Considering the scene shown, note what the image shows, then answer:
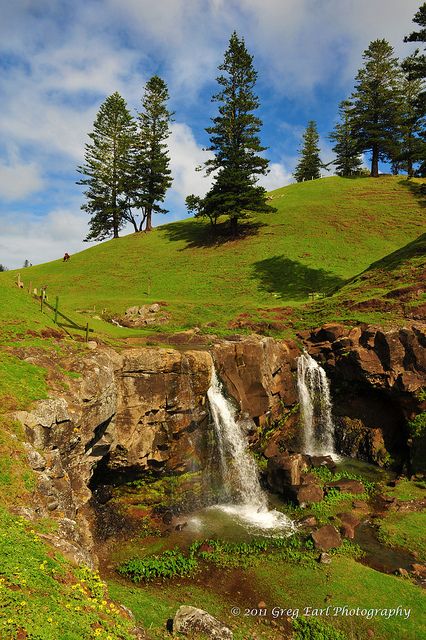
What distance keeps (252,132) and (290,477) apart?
52529 mm

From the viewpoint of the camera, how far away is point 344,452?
25.8 metres

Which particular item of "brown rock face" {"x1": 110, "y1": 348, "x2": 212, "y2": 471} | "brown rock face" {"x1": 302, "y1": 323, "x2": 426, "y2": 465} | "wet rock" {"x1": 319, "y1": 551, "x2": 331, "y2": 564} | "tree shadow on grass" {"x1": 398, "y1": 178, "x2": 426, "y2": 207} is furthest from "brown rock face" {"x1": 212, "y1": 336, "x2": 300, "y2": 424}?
"tree shadow on grass" {"x1": 398, "y1": 178, "x2": 426, "y2": 207}

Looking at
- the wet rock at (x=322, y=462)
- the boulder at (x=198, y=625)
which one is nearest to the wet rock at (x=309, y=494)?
the wet rock at (x=322, y=462)

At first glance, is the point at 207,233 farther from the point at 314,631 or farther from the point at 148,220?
the point at 314,631

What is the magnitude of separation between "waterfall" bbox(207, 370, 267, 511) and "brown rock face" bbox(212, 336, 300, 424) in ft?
3.05

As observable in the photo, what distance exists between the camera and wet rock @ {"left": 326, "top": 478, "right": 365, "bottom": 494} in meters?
20.3

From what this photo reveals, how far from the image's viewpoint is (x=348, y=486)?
808 inches

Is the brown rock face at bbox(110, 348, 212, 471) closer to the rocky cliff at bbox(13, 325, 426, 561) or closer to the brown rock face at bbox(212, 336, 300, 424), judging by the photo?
the rocky cliff at bbox(13, 325, 426, 561)

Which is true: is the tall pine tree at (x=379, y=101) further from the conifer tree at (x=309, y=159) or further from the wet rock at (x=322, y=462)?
the wet rock at (x=322, y=462)

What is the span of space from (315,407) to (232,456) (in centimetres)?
850

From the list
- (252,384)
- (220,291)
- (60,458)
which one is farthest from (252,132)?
(60,458)

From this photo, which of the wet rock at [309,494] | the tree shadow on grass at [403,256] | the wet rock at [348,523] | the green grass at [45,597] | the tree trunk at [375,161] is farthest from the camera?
the tree trunk at [375,161]

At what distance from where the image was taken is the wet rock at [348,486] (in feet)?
66.7

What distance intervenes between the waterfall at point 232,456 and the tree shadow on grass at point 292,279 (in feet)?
71.5
